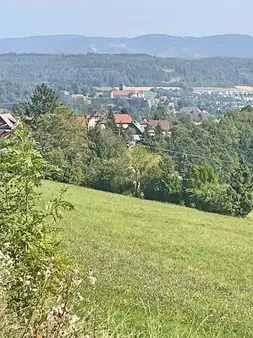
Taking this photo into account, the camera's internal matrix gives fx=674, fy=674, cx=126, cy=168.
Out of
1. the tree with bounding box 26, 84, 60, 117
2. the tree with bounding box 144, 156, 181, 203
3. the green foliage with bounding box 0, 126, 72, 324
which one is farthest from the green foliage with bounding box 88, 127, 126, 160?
the green foliage with bounding box 0, 126, 72, 324

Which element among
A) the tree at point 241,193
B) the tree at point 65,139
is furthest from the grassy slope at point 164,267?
the tree at point 65,139

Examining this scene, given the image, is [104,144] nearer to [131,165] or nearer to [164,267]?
[131,165]

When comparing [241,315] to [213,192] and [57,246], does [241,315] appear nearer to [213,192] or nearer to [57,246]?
[57,246]

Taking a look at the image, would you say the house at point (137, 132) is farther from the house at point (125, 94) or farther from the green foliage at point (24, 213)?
the house at point (125, 94)

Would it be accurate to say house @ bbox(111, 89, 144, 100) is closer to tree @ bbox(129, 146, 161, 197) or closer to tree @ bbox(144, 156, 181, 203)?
tree @ bbox(129, 146, 161, 197)

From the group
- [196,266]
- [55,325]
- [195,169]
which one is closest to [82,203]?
[196,266]

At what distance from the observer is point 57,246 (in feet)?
17.2

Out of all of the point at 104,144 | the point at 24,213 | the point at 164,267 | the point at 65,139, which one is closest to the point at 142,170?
the point at 65,139

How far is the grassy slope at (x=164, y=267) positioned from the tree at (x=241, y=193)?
10628 mm

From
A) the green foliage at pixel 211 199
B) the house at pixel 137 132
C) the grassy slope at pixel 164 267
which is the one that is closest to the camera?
the grassy slope at pixel 164 267

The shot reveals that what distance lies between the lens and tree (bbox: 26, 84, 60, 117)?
179 feet

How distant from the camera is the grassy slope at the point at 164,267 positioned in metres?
7.88

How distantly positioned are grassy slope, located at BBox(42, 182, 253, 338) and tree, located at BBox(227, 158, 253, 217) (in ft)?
34.9

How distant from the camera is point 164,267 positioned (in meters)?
15.6
